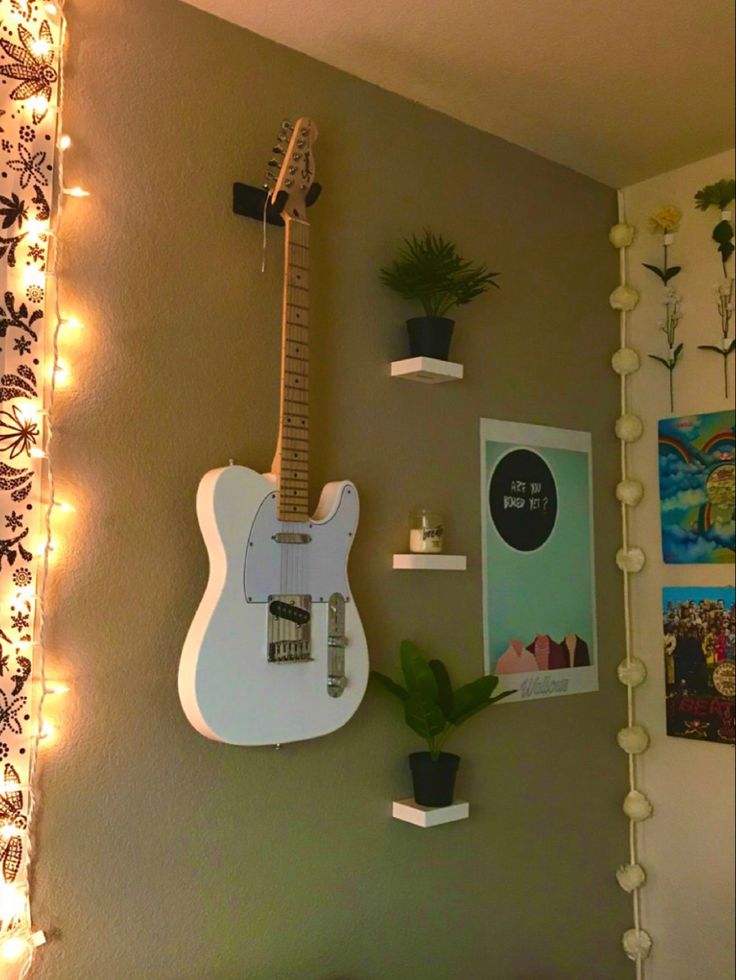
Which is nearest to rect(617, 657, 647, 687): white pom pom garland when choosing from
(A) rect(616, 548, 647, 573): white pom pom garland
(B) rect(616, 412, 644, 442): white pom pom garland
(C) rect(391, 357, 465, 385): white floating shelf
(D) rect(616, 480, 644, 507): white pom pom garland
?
(A) rect(616, 548, 647, 573): white pom pom garland

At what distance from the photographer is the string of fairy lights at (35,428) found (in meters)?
1.41

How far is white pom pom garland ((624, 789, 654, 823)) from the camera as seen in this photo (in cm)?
238

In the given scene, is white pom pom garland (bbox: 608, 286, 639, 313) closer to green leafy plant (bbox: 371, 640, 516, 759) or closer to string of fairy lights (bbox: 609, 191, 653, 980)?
string of fairy lights (bbox: 609, 191, 653, 980)

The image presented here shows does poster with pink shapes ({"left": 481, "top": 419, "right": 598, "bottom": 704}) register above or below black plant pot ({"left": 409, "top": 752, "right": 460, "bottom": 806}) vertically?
above

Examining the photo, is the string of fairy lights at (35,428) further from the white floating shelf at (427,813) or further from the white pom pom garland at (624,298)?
the white pom pom garland at (624,298)

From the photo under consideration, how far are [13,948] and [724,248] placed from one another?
A: 7.25 feet

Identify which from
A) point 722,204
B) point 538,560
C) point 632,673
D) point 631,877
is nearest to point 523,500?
point 538,560

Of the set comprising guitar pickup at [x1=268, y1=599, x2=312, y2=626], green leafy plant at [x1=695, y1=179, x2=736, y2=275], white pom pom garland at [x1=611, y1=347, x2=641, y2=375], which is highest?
green leafy plant at [x1=695, y1=179, x2=736, y2=275]

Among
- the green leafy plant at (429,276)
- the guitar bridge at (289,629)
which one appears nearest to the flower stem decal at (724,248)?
the green leafy plant at (429,276)

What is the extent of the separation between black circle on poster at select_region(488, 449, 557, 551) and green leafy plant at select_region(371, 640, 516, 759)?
471 millimetres

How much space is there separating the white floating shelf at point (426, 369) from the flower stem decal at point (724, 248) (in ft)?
2.59

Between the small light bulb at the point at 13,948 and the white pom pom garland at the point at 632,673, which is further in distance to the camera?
the white pom pom garland at the point at 632,673

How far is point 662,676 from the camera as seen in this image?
7.97ft

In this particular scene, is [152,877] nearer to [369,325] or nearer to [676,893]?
[369,325]
